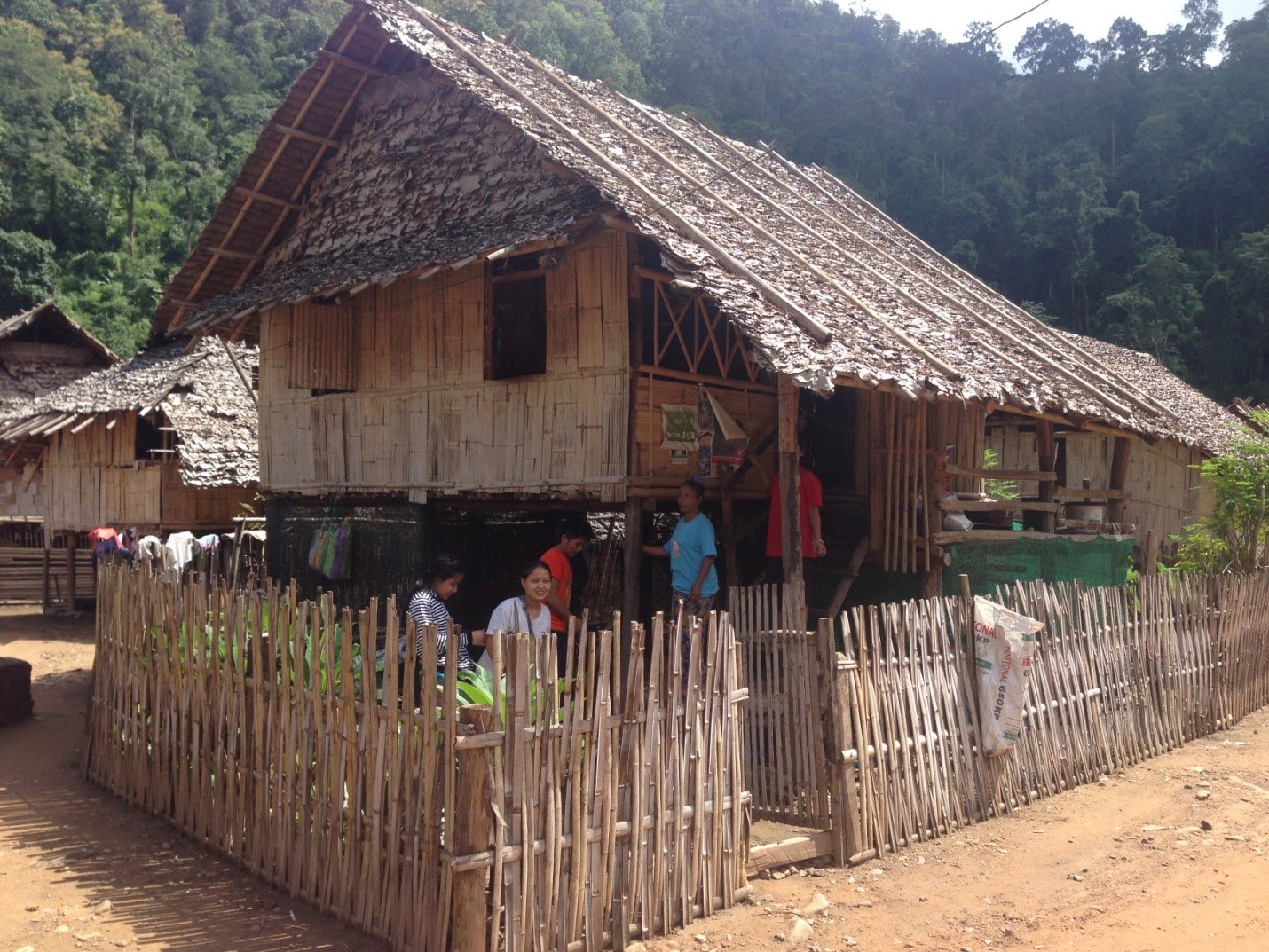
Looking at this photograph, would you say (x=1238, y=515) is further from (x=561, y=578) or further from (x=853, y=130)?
(x=853, y=130)

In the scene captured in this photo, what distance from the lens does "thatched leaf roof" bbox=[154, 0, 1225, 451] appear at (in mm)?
7441

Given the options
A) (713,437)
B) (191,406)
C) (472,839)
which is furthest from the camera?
(191,406)

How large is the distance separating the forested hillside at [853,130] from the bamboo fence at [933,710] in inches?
1157

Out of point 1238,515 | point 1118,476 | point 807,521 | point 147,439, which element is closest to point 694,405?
point 807,521

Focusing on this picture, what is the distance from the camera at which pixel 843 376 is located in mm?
6629

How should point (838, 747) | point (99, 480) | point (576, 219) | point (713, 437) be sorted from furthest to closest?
point (99, 480) → point (713, 437) → point (576, 219) → point (838, 747)

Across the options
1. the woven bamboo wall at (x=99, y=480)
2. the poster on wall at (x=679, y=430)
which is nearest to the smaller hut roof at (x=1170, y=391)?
the poster on wall at (x=679, y=430)

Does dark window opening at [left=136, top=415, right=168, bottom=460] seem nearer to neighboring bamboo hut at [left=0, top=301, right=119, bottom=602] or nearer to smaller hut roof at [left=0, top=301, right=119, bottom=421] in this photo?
neighboring bamboo hut at [left=0, top=301, right=119, bottom=602]

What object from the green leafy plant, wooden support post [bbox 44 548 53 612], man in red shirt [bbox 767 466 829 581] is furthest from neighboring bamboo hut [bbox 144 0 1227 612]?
wooden support post [bbox 44 548 53 612]

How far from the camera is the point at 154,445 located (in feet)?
59.0

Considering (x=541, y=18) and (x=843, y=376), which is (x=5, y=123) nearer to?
(x=541, y=18)

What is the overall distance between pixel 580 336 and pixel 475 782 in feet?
17.6

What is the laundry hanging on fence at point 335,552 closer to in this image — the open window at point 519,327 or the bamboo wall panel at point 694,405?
the open window at point 519,327

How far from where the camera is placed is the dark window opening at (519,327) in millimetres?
10755
